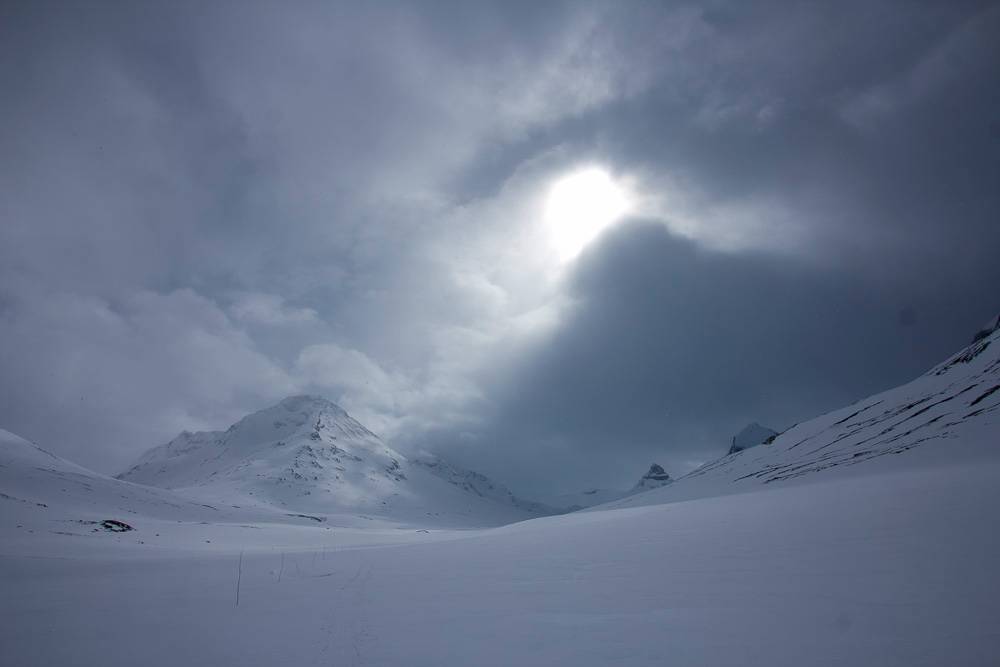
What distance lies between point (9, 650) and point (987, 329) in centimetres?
15575

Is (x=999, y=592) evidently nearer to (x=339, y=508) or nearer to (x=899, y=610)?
(x=899, y=610)

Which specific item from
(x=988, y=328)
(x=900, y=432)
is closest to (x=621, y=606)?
(x=900, y=432)

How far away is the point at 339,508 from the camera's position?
624 feet

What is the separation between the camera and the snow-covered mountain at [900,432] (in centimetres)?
4253

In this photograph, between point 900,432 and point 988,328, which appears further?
point 988,328

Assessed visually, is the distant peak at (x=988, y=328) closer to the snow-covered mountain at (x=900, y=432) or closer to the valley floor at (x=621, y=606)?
the snow-covered mountain at (x=900, y=432)

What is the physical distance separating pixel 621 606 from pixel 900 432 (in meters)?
80.3

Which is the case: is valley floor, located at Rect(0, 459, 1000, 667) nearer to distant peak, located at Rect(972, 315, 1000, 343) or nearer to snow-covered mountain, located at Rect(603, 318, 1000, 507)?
snow-covered mountain, located at Rect(603, 318, 1000, 507)

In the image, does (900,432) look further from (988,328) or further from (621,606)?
(621,606)

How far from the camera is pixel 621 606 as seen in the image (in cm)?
628

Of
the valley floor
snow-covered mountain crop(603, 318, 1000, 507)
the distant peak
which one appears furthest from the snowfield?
the distant peak

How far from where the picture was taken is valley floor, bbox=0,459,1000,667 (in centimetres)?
460

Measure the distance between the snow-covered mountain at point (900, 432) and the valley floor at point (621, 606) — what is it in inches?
1320

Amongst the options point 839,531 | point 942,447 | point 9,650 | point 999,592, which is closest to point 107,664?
point 9,650
